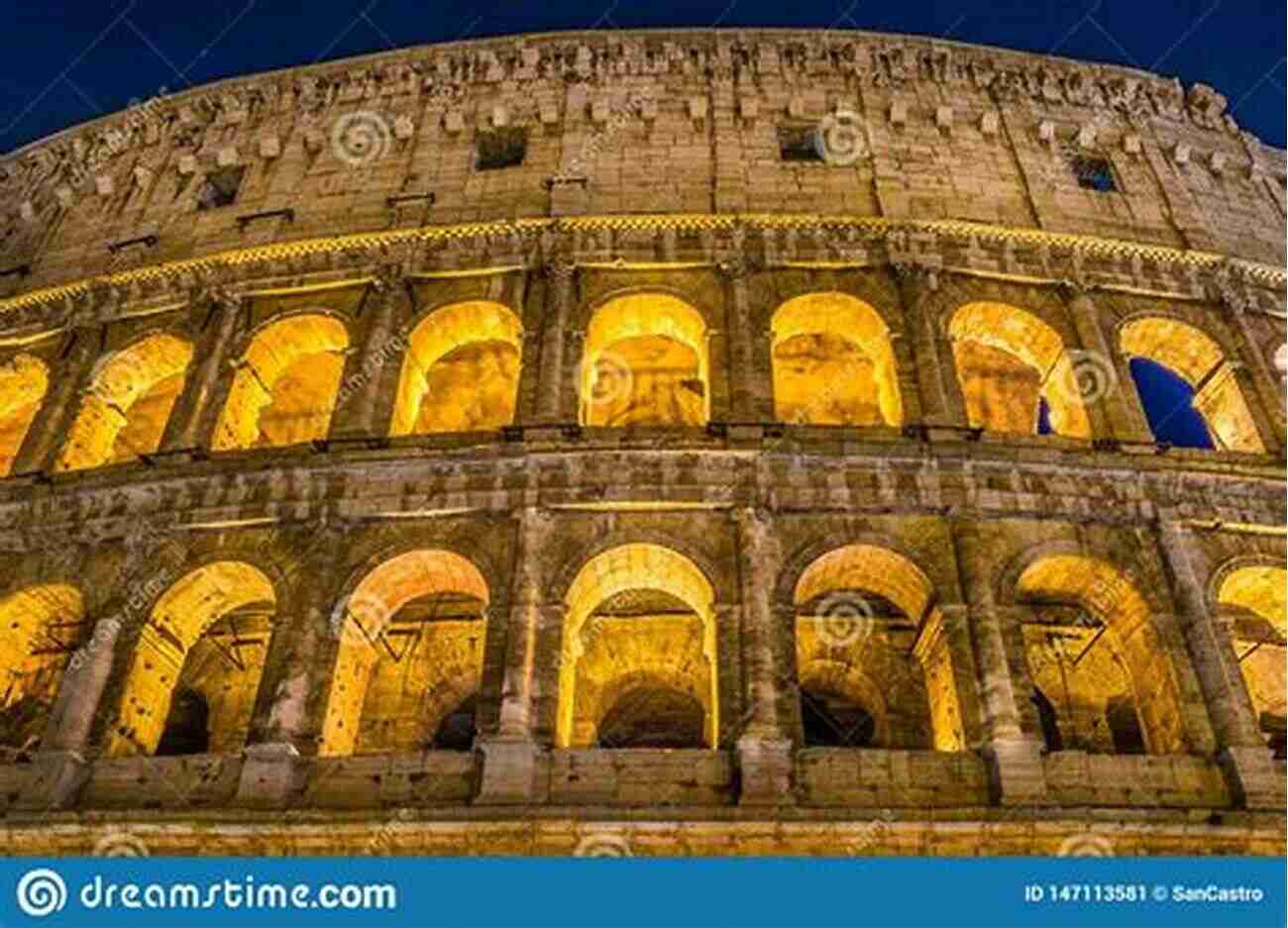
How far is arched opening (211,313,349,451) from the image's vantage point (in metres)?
14.0

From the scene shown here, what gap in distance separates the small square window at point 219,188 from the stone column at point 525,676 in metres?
8.88

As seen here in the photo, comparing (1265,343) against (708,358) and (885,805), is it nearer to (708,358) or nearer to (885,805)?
(708,358)

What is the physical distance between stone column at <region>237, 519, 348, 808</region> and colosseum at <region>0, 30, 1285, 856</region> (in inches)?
1.9

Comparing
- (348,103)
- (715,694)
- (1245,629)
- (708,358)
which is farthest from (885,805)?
(348,103)

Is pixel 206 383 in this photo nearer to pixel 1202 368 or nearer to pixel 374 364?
pixel 374 364

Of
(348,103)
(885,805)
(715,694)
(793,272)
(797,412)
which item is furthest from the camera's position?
(348,103)

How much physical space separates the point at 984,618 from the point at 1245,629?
5185 millimetres

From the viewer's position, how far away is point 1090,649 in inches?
513

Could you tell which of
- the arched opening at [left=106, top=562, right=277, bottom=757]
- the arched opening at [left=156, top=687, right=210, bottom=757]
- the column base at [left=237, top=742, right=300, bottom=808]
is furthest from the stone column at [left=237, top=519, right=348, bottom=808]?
the arched opening at [left=156, top=687, right=210, bottom=757]

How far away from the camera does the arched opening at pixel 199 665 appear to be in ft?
37.3

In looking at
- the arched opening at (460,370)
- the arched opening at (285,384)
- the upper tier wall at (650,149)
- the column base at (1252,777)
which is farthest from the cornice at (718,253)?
the column base at (1252,777)

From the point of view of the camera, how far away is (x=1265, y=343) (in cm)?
1438

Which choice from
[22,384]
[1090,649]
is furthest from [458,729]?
[22,384]

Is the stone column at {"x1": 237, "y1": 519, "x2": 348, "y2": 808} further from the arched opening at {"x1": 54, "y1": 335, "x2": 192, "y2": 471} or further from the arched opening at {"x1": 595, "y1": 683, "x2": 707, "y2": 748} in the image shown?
the arched opening at {"x1": 54, "y1": 335, "x2": 192, "y2": 471}
